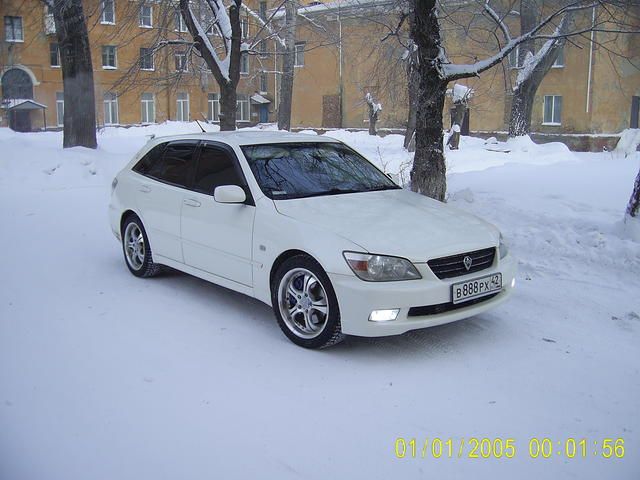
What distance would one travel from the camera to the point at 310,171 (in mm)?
5688

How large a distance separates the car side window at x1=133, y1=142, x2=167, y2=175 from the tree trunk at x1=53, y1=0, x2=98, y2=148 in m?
10.0

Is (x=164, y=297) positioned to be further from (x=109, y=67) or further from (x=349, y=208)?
(x=109, y=67)

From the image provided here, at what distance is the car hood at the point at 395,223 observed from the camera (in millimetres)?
4512

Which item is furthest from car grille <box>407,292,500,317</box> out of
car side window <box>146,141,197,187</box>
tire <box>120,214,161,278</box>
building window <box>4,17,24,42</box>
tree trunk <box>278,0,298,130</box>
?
building window <box>4,17,24,42</box>

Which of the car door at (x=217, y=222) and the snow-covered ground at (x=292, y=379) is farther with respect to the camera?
the car door at (x=217, y=222)

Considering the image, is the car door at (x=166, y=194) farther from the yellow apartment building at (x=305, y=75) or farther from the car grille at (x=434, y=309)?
the yellow apartment building at (x=305, y=75)

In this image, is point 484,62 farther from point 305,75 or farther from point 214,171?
point 305,75

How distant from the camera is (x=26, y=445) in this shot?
3.44 meters

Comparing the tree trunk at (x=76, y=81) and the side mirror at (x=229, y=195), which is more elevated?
the tree trunk at (x=76, y=81)

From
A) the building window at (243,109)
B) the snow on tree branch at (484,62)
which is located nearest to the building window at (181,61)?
the snow on tree branch at (484,62)

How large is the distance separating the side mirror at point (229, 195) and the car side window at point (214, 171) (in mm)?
206

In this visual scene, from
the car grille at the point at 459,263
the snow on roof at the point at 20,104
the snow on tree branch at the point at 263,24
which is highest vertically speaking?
the snow on tree branch at the point at 263,24

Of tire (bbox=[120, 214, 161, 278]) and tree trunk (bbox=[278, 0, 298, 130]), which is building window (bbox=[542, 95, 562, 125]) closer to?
tree trunk (bbox=[278, 0, 298, 130])

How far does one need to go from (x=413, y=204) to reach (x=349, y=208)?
0.66 metres
